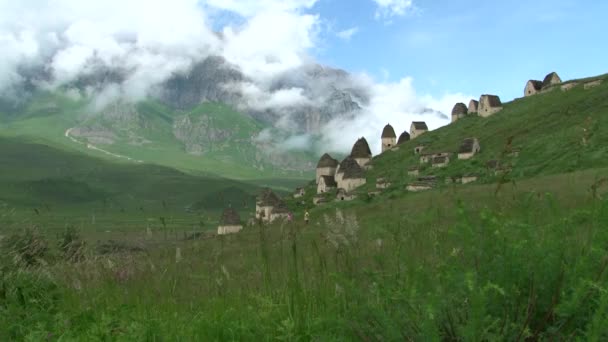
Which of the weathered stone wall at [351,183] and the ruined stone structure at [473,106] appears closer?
the weathered stone wall at [351,183]

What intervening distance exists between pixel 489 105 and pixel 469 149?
26815 mm

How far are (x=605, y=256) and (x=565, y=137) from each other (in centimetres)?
4770

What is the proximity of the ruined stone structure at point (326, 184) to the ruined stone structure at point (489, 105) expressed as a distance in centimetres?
2769

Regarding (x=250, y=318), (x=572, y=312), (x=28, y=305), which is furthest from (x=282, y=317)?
(x=28, y=305)

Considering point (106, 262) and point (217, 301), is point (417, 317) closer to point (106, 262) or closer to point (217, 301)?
point (217, 301)

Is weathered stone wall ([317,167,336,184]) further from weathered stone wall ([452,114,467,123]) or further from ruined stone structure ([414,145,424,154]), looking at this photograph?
weathered stone wall ([452,114,467,123])

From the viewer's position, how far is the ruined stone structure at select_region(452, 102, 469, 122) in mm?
98188

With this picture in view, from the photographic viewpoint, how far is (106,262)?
6.93 meters

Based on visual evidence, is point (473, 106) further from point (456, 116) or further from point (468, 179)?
point (468, 179)

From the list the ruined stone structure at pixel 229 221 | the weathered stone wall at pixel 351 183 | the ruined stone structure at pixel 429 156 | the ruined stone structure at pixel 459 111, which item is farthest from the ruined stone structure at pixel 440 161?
the ruined stone structure at pixel 459 111

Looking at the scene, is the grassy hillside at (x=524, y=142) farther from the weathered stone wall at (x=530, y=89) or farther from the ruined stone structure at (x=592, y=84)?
the weathered stone wall at (x=530, y=89)

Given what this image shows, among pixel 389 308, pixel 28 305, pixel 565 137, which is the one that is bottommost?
pixel 28 305

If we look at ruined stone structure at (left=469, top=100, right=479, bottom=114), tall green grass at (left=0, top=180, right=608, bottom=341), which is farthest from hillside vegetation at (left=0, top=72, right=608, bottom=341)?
ruined stone structure at (left=469, top=100, right=479, bottom=114)

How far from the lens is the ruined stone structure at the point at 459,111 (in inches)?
3866
